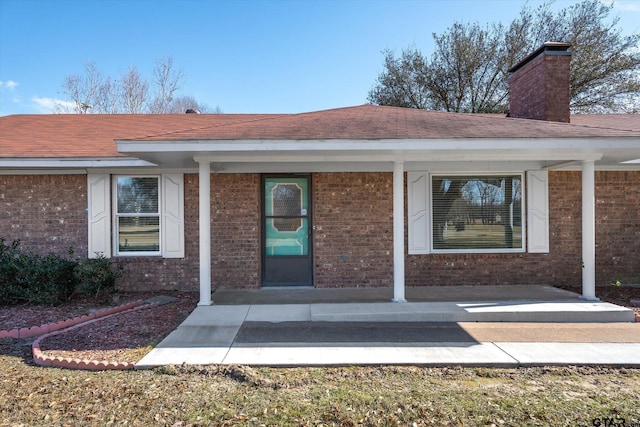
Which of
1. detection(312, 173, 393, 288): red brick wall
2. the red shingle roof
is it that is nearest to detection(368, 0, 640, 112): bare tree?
the red shingle roof

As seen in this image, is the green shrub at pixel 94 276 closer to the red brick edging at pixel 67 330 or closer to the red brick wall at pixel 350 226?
the red brick edging at pixel 67 330

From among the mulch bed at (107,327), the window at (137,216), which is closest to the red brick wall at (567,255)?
the mulch bed at (107,327)

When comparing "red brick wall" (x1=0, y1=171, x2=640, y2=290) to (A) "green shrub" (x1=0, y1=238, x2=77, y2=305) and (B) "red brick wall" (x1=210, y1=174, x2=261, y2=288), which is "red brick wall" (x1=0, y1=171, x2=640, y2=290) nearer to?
(B) "red brick wall" (x1=210, y1=174, x2=261, y2=288)

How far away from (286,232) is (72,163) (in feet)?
13.5

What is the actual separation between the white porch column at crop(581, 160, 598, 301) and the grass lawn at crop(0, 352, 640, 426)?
293 cm

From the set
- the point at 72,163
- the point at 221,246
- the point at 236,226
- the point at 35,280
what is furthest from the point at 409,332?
the point at 72,163

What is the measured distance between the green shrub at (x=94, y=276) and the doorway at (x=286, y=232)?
2768 mm

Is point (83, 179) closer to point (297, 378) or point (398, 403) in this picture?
point (297, 378)

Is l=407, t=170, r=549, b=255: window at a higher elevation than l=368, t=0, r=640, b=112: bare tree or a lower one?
lower

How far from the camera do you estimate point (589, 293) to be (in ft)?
21.7

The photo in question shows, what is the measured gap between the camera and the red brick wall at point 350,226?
25.8 ft

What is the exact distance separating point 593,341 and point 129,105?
1011 inches

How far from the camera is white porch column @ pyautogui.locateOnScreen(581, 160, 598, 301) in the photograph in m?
6.59

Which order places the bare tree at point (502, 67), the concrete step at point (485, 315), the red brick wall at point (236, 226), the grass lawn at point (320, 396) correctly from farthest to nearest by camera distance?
1. the bare tree at point (502, 67)
2. the red brick wall at point (236, 226)
3. the concrete step at point (485, 315)
4. the grass lawn at point (320, 396)
